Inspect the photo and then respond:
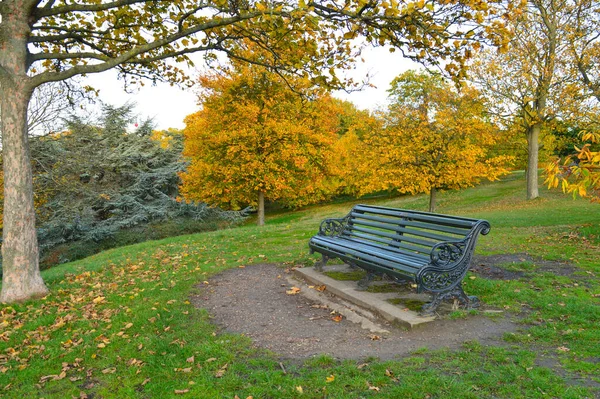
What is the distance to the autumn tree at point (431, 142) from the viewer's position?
15.1 metres

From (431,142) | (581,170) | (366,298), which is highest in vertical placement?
(431,142)

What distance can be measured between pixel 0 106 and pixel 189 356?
4.60 meters

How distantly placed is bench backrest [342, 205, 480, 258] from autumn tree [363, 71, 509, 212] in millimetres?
9417

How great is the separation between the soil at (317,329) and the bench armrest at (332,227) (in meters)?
1.43

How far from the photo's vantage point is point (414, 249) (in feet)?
16.7

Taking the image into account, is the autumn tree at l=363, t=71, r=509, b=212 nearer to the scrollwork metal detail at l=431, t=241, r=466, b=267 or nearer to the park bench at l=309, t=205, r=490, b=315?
the park bench at l=309, t=205, r=490, b=315

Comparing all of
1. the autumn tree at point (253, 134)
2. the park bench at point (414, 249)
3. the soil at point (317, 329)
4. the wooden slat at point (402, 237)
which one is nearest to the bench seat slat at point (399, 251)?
the park bench at point (414, 249)

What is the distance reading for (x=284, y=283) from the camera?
6.12 metres

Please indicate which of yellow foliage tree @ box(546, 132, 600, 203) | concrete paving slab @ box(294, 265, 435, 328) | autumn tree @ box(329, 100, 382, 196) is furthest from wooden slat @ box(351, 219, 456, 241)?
autumn tree @ box(329, 100, 382, 196)

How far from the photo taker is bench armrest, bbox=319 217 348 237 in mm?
6695

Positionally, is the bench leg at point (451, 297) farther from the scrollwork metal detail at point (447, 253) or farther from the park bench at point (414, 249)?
the scrollwork metal detail at point (447, 253)

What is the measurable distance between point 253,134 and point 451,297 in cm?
1196

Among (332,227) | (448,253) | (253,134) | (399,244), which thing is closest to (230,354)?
(448,253)

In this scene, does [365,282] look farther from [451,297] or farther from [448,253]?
[448,253]
